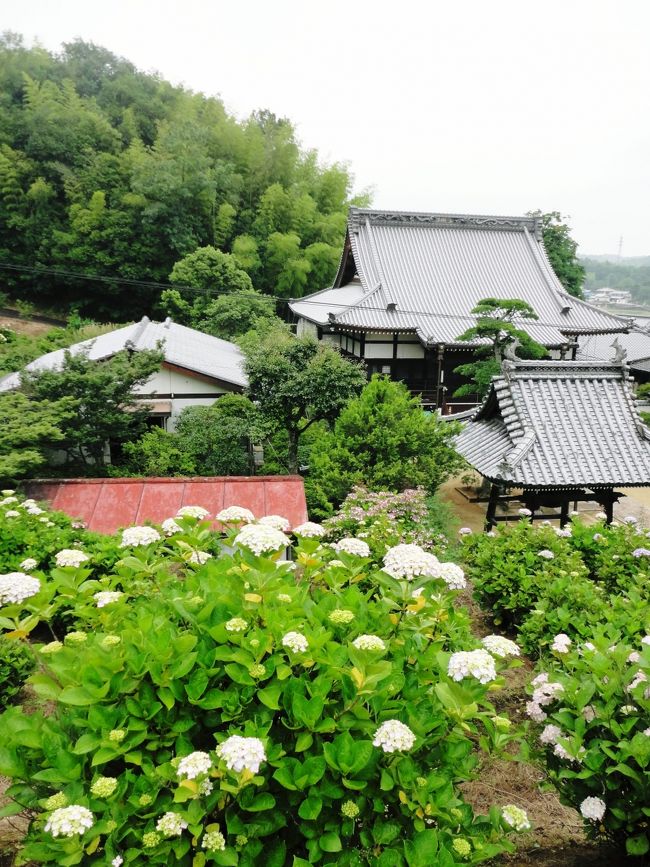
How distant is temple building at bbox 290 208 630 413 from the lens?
17250mm

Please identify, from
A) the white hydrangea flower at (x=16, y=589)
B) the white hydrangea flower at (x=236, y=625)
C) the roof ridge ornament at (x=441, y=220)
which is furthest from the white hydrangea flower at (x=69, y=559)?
the roof ridge ornament at (x=441, y=220)

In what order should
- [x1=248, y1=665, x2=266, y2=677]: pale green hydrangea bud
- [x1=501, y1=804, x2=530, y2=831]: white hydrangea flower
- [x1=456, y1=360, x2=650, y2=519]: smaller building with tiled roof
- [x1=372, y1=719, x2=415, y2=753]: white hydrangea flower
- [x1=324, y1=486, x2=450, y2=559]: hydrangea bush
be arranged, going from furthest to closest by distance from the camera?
[x1=456, y1=360, x2=650, y2=519]: smaller building with tiled roof
[x1=324, y1=486, x2=450, y2=559]: hydrangea bush
[x1=501, y1=804, x2=530, y2=831]: white hydrangea flower
[x1=248, y1=665, x2=266, y2=677]: pale green hydrangea bud
[x1=372, y1=719, x2=415, y2=753]: white hydrangea flower

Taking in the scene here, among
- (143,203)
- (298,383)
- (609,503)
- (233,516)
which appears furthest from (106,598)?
(143,203)

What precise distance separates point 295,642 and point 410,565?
783 mm

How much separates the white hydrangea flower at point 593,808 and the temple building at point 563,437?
4.99 m

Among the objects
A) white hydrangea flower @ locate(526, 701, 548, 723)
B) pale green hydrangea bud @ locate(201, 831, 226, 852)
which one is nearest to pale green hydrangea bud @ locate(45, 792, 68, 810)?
pale green hydrangea bud @ locate(201, 831, 226, 852)

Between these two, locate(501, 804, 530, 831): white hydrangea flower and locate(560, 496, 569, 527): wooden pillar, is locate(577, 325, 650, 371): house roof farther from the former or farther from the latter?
locate(501, 804, 530, 831): white hydrangea flower

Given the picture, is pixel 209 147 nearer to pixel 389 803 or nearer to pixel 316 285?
pixel 316 285

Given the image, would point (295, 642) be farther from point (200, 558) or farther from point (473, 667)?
point (200, 558)

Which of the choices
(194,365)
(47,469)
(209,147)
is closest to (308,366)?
(194,365)

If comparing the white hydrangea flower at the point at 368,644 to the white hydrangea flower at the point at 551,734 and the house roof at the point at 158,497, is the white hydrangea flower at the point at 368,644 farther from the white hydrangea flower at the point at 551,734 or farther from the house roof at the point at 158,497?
the house roof at the point at 158,497

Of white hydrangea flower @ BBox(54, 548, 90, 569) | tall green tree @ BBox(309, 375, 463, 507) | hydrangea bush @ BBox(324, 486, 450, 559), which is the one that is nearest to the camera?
white hydrangea flower @ BBox(54, 548, 90, 569)

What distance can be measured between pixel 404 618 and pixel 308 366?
906 cm

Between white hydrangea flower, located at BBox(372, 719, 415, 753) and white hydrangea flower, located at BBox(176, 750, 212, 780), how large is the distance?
563mm
